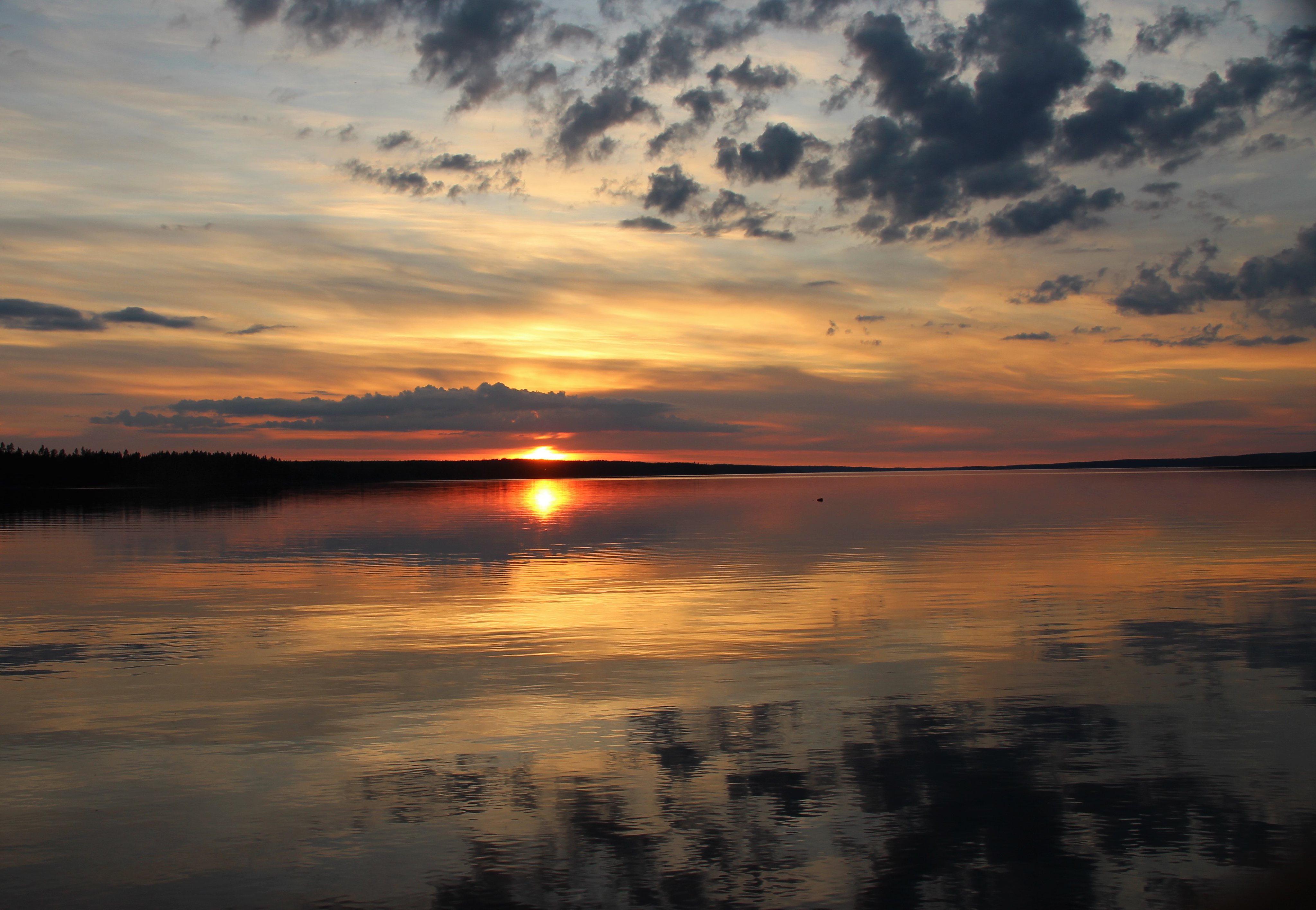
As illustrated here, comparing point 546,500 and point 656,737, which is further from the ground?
point 656,737

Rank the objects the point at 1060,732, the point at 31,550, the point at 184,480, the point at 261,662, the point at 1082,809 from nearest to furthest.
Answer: the point at 1082,809, the point at 1060,732, the point at 261,662, the point at 31,550, the point at 184,480

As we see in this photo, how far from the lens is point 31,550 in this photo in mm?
39000

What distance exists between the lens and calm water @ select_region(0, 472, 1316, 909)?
8438 millimetres

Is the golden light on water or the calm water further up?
the calm water

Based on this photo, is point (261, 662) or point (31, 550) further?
point (31, 550)

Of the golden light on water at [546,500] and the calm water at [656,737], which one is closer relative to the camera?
the calm water at [656,737]

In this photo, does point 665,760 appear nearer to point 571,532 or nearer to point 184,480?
point 571,532

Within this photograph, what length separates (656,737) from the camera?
12.2m

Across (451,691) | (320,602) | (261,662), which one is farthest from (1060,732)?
(320,602)

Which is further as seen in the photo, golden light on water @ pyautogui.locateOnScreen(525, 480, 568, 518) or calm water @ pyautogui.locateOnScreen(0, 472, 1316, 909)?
golden light on water @ pyautogui.locateOnScreen(525, 480, 568, 518)

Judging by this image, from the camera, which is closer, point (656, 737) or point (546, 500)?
point (656, 737)

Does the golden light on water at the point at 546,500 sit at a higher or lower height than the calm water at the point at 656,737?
lower

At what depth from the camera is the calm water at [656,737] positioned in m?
8.44

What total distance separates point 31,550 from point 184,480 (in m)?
141
